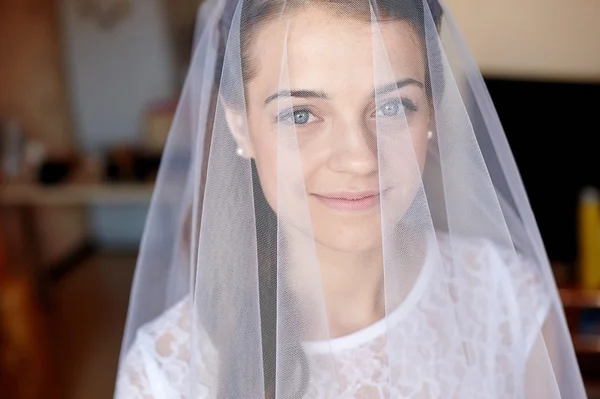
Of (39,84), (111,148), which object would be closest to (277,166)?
(111,148)

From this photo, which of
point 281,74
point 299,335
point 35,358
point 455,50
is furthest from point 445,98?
point 35,358

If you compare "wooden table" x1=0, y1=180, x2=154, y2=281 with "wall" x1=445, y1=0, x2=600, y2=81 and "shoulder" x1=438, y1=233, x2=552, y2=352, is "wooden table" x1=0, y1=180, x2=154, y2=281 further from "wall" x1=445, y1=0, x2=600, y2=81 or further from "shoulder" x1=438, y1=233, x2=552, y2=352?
"shoulder" x1=438, y1=233, x2=552, y2=352

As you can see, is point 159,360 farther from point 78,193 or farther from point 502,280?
point 78,193

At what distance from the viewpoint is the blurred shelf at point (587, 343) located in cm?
178

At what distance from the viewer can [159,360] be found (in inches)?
31.6

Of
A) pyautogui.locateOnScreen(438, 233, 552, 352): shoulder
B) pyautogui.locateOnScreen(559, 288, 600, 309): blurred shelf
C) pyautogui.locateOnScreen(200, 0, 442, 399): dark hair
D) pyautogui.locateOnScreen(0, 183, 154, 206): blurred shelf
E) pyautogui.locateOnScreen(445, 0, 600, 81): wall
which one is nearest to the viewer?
pyautogui.locateOnScreen(200, 0, 442, 399): dark hair

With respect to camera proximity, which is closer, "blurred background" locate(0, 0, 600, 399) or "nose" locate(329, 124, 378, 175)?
"nose" locate(329, 124, 378, 175)

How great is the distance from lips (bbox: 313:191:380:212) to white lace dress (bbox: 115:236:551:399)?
0.09m

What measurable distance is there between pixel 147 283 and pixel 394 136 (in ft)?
1.38

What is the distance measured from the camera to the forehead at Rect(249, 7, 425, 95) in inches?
26.6

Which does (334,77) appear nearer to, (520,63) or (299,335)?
(299,335)

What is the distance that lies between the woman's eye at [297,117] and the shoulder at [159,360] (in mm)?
282


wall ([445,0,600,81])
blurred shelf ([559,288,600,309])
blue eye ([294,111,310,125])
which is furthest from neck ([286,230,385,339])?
blurred shelf ([559,288,600,309])

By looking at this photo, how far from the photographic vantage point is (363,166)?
70 centimetres
